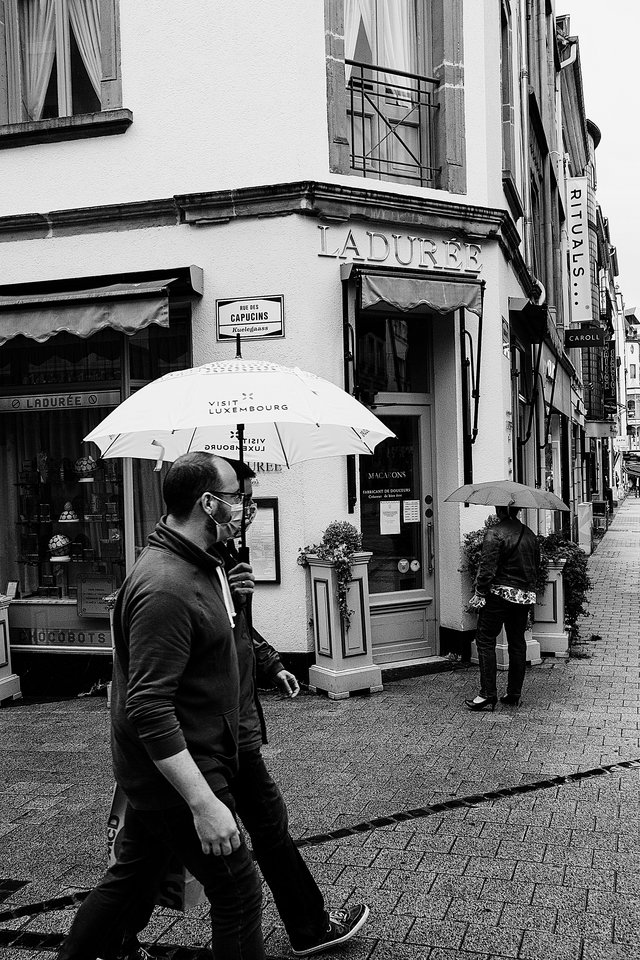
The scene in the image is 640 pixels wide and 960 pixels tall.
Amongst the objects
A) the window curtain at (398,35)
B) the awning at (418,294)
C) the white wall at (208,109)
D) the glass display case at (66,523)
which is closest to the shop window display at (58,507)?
the glass display case at (66,523)

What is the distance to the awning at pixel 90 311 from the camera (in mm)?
8312

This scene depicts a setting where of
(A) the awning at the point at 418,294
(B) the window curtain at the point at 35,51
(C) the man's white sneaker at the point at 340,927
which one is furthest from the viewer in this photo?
(B) the window curtain at the point at 35,51

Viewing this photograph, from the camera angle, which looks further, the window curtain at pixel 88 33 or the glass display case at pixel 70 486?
the window curtain at pixel 88 33

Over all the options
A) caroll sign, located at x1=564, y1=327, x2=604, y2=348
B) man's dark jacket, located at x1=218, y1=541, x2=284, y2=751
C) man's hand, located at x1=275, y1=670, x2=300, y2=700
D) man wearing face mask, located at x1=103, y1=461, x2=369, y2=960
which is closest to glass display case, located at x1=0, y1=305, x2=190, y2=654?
man's hand, located at x1=275, y1=670, x2=300, y2=700

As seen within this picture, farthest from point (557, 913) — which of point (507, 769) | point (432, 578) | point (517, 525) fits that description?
Result: point (432, 578)

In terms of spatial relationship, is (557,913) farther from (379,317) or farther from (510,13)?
(510,13)

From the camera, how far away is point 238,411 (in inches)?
173

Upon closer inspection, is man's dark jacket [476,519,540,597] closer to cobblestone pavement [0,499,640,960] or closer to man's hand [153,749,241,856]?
cobblestone pavement [0,499,640,960]

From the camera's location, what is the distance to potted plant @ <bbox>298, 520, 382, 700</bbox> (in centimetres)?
820

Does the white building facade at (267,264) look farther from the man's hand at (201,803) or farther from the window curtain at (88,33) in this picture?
the man's hand at (201,803)

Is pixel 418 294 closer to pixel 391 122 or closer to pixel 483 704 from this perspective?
pixel 391 122

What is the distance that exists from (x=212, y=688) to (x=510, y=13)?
11.3 metres

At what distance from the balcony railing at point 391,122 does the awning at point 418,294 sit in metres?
1.28

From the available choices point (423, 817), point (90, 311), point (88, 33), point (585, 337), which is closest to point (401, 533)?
point (90, 311)
